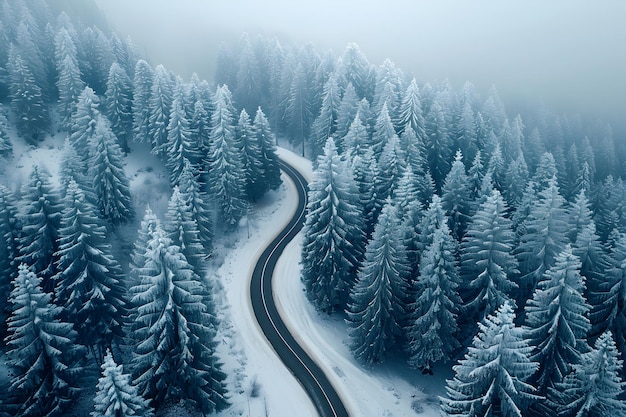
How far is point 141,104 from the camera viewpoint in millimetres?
55125

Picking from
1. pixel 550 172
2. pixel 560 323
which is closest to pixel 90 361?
pixel 560 323

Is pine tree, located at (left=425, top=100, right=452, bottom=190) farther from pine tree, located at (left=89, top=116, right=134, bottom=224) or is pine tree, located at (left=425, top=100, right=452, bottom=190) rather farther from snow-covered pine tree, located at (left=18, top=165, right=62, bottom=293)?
snow-covered pine tree, located at (left=18, top=165, right=62, bottom=293)

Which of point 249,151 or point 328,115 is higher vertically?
point 328,115

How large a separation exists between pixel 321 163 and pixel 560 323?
21.2 metres

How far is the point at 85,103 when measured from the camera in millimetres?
48000

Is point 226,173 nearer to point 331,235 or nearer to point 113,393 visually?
point 331,235

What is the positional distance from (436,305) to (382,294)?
4.09 meters

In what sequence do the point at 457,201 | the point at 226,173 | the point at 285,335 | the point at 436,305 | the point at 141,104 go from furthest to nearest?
the point at 141,104
the point at 226,173
the point at 457,201
the point at 285,335
the point at 436,305

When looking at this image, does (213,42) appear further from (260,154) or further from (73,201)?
(73,201)

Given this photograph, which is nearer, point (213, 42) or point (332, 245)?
point (332, 245)

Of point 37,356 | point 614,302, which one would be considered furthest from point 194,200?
point 614,302

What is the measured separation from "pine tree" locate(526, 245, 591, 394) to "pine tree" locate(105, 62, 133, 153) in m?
51.0

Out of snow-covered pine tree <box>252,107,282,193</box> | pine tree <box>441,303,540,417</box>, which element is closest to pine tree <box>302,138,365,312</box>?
snow-covered pine tree <box>252,107,282,193</box>

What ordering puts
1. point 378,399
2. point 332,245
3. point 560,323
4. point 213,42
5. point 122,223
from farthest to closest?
point 213,42 → point 122,223 → point 332,245 → point 378,399 → point 560,323
